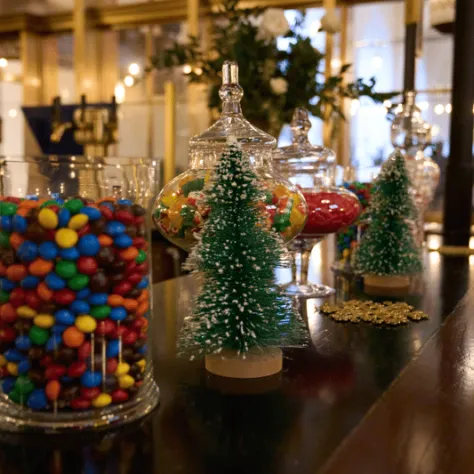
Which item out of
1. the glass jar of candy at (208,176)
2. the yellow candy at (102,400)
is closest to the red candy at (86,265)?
the yellow candy at (102,400)

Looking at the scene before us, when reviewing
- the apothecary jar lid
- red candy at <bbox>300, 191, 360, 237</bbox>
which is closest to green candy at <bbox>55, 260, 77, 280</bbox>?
the apothecary jar lid

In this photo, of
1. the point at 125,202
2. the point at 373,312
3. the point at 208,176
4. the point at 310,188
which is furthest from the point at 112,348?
the point at 310,188

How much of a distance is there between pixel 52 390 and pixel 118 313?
0.08 m

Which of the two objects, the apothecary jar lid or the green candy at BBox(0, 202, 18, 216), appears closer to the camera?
the green candy at BBox(0, 202, 18, 216)

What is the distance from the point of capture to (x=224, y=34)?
6.09 feet

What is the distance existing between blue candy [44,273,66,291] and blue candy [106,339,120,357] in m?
0.06

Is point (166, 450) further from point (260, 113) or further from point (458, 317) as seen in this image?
point (260, 113)

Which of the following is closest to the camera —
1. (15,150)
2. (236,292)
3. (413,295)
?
(236,292)

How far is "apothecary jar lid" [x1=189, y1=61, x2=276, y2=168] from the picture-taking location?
0.76 metres

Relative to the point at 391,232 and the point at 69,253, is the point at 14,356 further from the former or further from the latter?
the point at 391,232

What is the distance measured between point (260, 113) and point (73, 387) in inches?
55.7

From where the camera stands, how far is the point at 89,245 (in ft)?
1.64

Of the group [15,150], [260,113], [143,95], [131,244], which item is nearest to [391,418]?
[131,244]

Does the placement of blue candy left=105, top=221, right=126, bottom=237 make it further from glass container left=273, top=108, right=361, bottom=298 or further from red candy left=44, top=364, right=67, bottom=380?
glass container left=273, top=108, right=361, bottom=298
